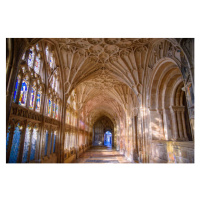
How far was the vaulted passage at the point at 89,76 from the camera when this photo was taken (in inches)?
220

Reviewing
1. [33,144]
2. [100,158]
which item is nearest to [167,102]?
[33,144]

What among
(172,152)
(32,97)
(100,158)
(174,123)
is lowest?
(100,158)

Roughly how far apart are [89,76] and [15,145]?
9937 millimetres

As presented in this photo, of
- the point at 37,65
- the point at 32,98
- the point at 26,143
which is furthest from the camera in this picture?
the point at 37,65

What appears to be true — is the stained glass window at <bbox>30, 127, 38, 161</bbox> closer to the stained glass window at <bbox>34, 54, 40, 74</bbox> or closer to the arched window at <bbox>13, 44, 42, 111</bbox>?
the arched window at <bbox>13, 44, 42, 111</bbox>

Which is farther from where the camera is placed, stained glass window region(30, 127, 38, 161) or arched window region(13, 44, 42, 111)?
stained glass window region(30, 127, 38, 161)

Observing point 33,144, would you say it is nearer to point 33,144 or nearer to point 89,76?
point 33,144

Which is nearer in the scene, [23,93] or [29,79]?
[23,93]

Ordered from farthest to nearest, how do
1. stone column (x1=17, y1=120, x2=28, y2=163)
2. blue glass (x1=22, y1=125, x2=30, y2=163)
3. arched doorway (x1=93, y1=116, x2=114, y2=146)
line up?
1. arched doorway (x1=93, y1=116, x2=114, y2=146)
2. blue glass (x1=22, y1=125, x2=30, y2=163)
3. stone column (x1=17, y1=120, x2=28, y2=163)

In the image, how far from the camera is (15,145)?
20.1 ft

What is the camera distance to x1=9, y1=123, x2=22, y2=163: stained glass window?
5.92 m

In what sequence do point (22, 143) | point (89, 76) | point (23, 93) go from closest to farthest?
point (22, 143)
point (23, 93)
point (89, 76)

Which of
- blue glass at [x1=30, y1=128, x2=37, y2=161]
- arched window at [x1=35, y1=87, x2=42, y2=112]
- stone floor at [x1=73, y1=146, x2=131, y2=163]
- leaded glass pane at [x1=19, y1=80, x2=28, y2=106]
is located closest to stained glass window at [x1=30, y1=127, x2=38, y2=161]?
blue glass at [x1=30, y1=128, x2=37, y2=161]

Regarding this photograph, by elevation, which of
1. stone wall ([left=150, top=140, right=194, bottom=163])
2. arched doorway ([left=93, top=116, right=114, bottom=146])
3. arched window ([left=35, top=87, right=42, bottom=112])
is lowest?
arched doorway ([left=93, top=116, right=114, bottom=146])
